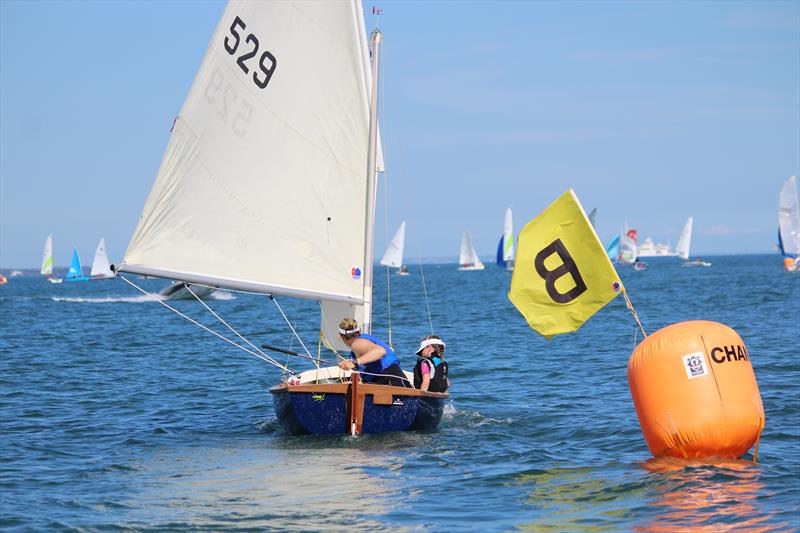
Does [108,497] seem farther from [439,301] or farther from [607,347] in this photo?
[439,301]

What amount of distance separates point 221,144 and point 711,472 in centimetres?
914

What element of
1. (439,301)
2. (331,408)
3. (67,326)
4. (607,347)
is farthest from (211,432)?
(439,301)

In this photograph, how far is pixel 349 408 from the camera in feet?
50.9

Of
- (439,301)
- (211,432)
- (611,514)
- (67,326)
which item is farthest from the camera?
(439,301)

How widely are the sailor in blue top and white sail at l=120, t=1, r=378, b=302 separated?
0.94m

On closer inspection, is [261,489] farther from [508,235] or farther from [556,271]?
[508,235]

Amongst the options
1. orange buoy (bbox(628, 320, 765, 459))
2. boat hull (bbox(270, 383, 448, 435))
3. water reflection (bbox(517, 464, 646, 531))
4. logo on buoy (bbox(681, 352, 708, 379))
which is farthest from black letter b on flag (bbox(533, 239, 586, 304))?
boat hull (bbox(270, 383, 448, 435))

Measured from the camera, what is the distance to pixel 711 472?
42.2 feet

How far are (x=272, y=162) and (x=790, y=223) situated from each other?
288ft

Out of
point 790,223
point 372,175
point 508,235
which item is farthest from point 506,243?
point 372,175

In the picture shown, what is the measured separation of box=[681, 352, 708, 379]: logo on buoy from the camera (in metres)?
12.7

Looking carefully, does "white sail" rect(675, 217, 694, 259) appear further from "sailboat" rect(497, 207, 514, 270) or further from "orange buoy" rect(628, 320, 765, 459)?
"orange buoy" rect(628, 320, 765, 459)

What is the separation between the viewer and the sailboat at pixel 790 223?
9275cm

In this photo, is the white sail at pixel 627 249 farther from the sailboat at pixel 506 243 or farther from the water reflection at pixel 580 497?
the water reflection at pixel 580 497
